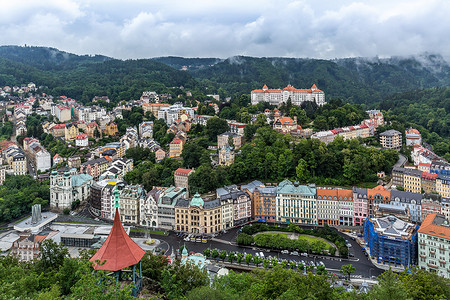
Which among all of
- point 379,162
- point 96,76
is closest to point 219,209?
point 379,162

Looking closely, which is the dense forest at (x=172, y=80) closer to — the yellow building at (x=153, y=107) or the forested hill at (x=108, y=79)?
the forested hill at (x=108, y=79)

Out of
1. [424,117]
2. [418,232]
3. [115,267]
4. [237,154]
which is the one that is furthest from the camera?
[424,117]

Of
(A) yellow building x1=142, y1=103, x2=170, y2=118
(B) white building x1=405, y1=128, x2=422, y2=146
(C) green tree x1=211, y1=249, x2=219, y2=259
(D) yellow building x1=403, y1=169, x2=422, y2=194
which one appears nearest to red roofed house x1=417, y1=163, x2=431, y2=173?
(D) yellow building x1=403, y1=169, x2=422, y2=194

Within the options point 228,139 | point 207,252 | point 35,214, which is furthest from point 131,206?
point 228,139

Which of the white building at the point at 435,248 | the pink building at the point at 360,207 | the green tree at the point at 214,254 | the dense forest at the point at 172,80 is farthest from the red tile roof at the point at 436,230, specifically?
the dense forest at the point at 172,80

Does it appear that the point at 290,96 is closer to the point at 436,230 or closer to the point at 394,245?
the point at 394,245

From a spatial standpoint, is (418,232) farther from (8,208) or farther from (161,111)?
(161,111)

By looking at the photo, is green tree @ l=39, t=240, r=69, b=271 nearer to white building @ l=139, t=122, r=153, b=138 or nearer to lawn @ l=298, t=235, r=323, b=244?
lawn @ l=298, t=235, r=323, b=244
